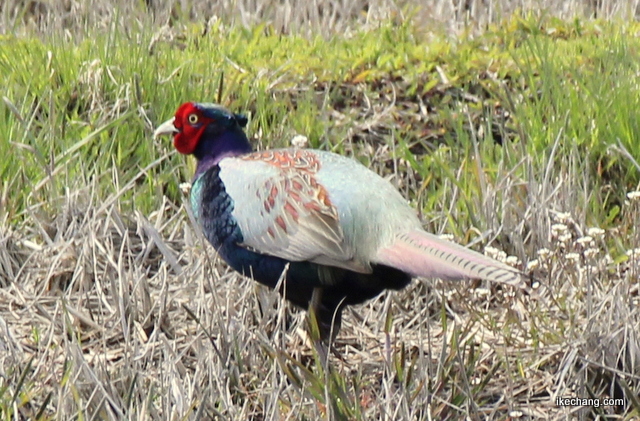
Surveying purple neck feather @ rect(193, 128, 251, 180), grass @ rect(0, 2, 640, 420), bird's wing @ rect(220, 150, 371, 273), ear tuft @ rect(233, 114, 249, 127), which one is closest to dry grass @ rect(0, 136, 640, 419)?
grass @ rect(0, 2, 640, 420)

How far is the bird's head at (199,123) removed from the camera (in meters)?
4.30

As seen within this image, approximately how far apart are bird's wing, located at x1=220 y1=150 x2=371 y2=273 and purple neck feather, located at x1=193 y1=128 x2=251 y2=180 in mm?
123

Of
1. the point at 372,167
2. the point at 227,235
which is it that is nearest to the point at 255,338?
the point at 227,235

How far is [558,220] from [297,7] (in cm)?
293

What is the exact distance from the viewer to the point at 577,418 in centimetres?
378

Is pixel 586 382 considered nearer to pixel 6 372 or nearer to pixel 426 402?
pixel 426 402

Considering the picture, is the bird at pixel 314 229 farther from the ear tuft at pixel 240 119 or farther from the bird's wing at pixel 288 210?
the ear tuft at pixel 240 119

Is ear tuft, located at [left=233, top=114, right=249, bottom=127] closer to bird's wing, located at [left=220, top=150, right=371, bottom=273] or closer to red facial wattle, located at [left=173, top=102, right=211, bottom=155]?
red facial wattle, located at [left=173, top=102, right=211, bottom=155]

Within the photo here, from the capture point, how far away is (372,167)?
5.10 metres

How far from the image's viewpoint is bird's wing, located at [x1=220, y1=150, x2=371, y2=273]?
384 cm

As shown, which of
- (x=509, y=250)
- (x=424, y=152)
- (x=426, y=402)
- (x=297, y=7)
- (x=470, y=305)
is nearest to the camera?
(x=426, y=402)

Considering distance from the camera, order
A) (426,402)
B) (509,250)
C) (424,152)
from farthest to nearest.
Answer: (424,152) < (509,250) < (426,402)

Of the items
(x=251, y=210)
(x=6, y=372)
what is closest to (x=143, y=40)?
(x=251, y=210)

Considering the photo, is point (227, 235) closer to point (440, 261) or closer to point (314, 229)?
point (314, 229)
